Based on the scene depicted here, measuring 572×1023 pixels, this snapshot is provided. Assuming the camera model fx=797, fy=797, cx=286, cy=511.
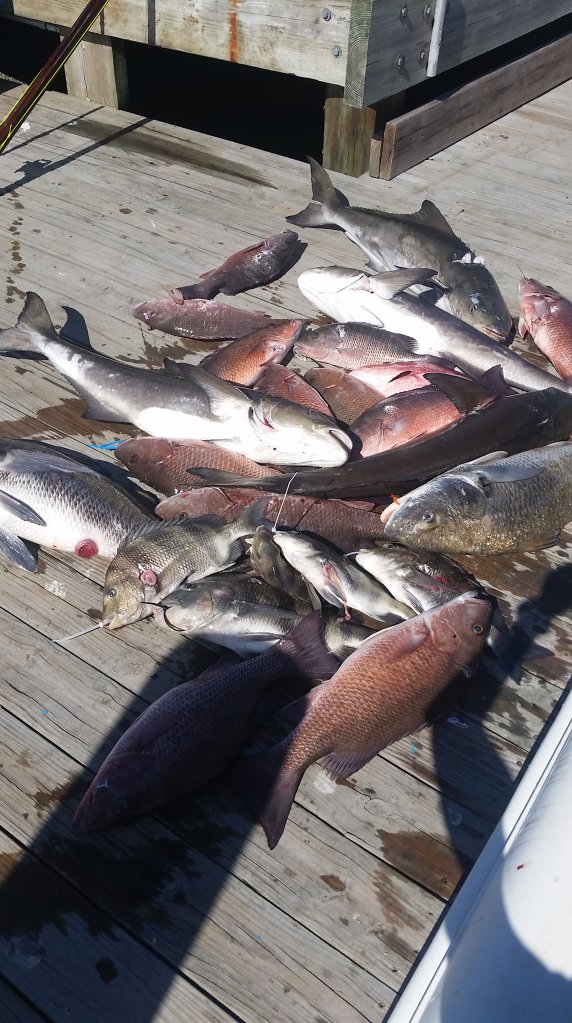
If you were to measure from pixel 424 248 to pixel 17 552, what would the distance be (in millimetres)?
2902

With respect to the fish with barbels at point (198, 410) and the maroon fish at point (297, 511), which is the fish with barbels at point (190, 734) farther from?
the fish with barbels at point (198, 410)

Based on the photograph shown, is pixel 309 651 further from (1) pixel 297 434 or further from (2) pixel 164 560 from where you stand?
(1) pixel 297 434

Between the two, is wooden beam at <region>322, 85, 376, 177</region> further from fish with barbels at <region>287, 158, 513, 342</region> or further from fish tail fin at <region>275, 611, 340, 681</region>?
fish tail fin at <region>275, 611, 340, 681</region>

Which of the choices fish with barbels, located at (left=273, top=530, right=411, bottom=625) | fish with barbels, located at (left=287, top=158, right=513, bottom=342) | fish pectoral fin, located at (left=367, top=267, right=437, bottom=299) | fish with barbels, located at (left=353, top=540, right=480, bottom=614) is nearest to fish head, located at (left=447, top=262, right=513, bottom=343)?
fish with barbels, located at (left=287, top=158, right=513, bottom=342)

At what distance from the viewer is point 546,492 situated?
3068mm

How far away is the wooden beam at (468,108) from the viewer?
5.92m

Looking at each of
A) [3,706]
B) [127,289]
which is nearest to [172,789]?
[3,706]

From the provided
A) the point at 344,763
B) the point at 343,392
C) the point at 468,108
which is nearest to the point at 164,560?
the point at 344,763

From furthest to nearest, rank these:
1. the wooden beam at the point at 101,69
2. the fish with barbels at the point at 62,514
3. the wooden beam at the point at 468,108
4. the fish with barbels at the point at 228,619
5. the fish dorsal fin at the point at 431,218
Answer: the wooden beam at the point at 101,69 → the wooden beam at the point at 468,108 → the fish dorsal fin at the point at 431,218 → the fish with barbels at the point at 62,514 → the fish with barbels at the point at 228,619

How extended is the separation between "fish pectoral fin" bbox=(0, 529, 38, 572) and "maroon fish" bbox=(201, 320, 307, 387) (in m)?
1.23

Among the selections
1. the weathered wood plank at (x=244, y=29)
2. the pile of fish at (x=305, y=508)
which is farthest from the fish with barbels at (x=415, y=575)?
the weathered wood plank at (x=244, y=29)

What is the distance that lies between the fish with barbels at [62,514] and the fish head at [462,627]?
1179 mm

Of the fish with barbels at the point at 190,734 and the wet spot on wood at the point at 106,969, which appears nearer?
the wet spot on wood at the point at 106,969

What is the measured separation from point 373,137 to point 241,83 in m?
7.04
